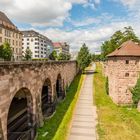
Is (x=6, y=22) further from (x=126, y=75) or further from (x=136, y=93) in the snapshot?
(x=136, y=93)

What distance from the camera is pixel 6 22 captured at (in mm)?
77750

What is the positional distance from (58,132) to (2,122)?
807cm

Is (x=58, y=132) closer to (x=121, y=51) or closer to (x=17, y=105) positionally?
(x=17, y=105)

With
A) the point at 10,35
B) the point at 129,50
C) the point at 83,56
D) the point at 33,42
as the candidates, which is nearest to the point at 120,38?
the point at 83,56

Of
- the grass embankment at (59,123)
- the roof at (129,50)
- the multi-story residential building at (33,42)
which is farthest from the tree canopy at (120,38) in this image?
the multi-story residential building at (33,42)

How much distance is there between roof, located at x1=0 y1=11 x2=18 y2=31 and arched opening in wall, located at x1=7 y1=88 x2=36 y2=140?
178 feet

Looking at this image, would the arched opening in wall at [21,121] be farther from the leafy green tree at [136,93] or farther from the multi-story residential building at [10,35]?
the multi-story residential building at [10,35]

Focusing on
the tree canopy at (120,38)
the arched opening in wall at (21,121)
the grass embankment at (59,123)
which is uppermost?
the tree canopy at (120,38)

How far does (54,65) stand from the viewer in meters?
29.6

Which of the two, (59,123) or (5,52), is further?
(5,52)

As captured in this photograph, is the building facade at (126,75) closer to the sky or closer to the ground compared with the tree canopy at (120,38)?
closer to the ground

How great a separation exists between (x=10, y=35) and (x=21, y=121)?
60746 millimetres

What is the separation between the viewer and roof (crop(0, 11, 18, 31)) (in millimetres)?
74738

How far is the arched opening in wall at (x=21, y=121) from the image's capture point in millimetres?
18641
